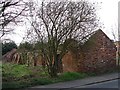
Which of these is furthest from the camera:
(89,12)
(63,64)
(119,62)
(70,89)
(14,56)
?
(14,56)

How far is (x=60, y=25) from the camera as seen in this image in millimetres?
20297

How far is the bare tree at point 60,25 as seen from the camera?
19766 mm

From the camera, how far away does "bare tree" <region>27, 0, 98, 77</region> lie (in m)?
19.8

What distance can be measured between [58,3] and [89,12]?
294cm

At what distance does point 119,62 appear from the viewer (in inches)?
1081

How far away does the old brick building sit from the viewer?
23219mm

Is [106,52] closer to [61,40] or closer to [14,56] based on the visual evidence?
[61,40]

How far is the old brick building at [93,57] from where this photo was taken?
23.2 m

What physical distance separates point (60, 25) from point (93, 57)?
5.74 meters

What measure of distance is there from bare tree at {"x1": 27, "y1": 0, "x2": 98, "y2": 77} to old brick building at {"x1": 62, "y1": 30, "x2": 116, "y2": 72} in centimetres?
170

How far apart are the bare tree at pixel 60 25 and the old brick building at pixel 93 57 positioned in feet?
5.58

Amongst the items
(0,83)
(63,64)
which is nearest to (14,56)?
(63,64)

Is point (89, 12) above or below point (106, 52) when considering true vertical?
above

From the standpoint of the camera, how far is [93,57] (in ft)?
79.4
